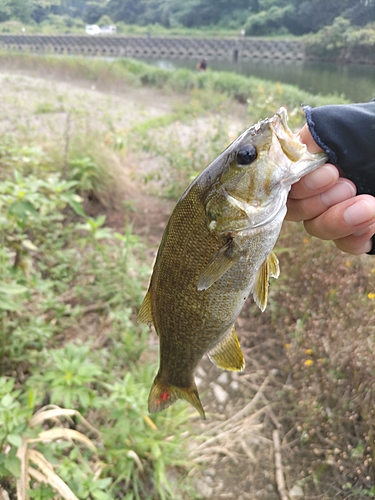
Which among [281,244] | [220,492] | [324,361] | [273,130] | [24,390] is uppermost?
[273,130]

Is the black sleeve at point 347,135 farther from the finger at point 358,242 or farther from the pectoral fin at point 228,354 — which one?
the pectoral fin at point 228,354

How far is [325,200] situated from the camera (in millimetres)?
1328

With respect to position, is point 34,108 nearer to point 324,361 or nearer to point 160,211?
point 160,211

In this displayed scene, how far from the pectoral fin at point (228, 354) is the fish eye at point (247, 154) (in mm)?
626

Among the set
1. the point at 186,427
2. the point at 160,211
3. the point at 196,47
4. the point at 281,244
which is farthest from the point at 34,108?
the point at 196,47

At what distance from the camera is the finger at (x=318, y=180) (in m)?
1.21

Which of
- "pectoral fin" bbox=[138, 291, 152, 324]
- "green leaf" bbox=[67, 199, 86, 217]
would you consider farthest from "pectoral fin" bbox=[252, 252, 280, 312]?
"green leaf" bbox=[67, 199, 86, 217]

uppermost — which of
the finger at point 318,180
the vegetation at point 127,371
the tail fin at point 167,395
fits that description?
the finger at point 318,180

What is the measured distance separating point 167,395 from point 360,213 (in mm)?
983

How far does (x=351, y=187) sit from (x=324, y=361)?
1510 millimetres

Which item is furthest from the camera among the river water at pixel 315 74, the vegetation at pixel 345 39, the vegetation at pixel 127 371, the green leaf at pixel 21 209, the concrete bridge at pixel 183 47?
the concrete bridge at pixel 183 47

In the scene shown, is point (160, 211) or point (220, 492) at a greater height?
→ point (160, 211)

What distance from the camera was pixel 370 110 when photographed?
1.37 metres

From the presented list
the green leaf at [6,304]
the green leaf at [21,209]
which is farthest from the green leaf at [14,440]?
the green leaf at [21,209]
